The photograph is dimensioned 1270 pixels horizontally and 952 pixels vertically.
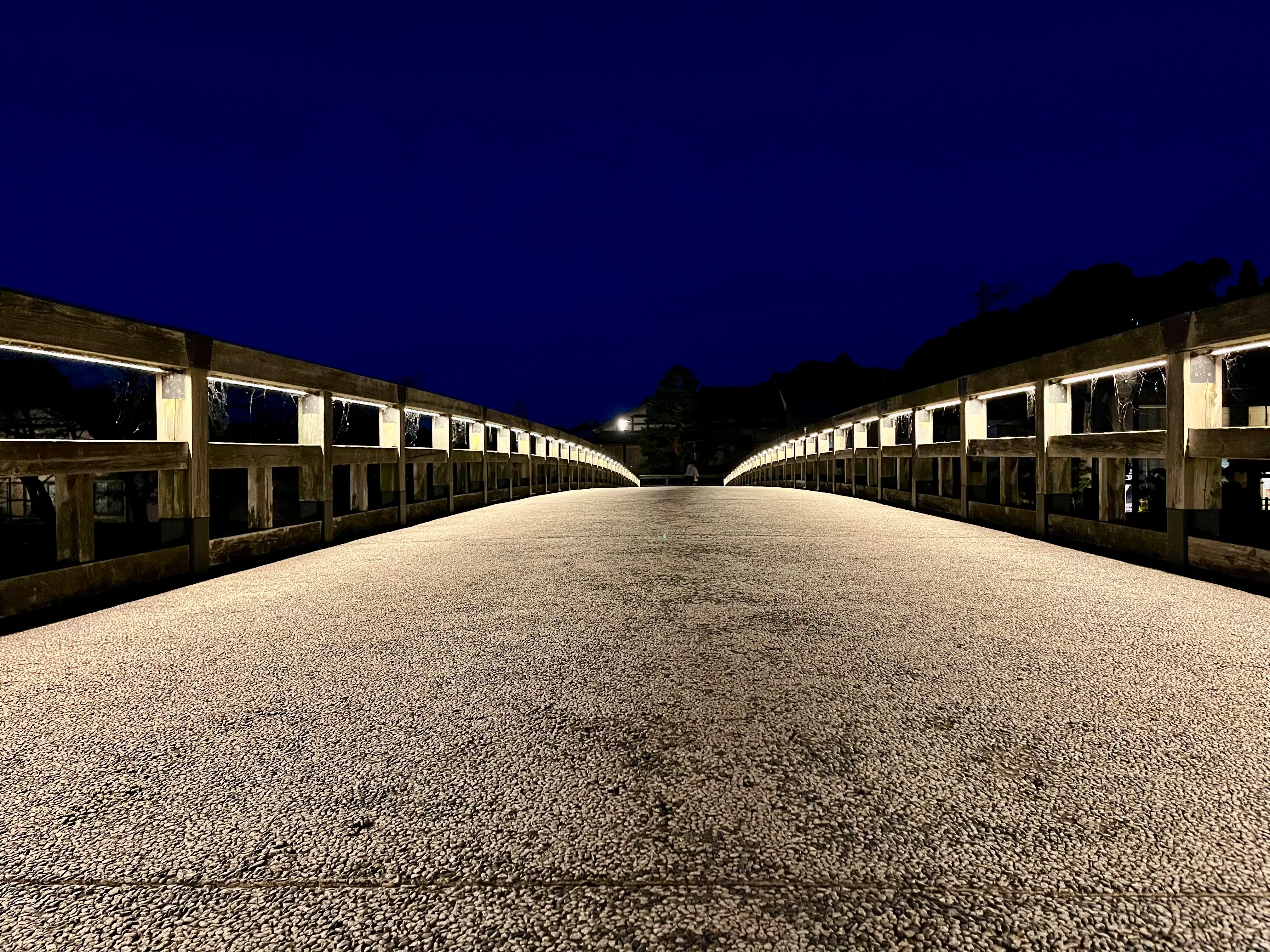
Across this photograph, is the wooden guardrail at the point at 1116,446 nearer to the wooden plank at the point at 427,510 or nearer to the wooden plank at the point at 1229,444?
the wooden plank at the point at 1229,444

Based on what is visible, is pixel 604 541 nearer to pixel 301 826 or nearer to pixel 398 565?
pixel 398 565

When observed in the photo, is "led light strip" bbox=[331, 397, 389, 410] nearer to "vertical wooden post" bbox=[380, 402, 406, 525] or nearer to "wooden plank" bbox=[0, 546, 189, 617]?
"vertical wooden post" bbox=[380, 402, 406, 525]

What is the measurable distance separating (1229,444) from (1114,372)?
1.26 metres

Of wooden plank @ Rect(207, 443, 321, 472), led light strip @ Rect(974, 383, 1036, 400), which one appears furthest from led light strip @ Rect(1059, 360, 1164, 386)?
wooden plank @ Rect(207, 443, 321, 472)

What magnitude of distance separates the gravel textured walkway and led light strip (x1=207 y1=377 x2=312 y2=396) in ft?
6.07

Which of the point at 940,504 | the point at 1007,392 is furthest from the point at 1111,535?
the point at 940,504

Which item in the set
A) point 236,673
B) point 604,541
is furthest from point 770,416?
point 236,673

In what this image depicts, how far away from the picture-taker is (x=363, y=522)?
6.34 meters

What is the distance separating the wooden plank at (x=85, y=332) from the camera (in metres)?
3.13

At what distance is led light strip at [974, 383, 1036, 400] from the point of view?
234 inches

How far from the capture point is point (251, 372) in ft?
15.5

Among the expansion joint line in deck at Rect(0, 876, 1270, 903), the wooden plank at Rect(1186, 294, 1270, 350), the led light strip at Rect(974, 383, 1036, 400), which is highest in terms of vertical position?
the wooden plank at Rect(1186, 294, 1270, 350)

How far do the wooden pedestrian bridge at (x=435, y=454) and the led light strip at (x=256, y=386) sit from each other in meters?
0.02

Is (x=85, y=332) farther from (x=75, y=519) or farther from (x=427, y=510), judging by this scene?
(x=427, y=510)
